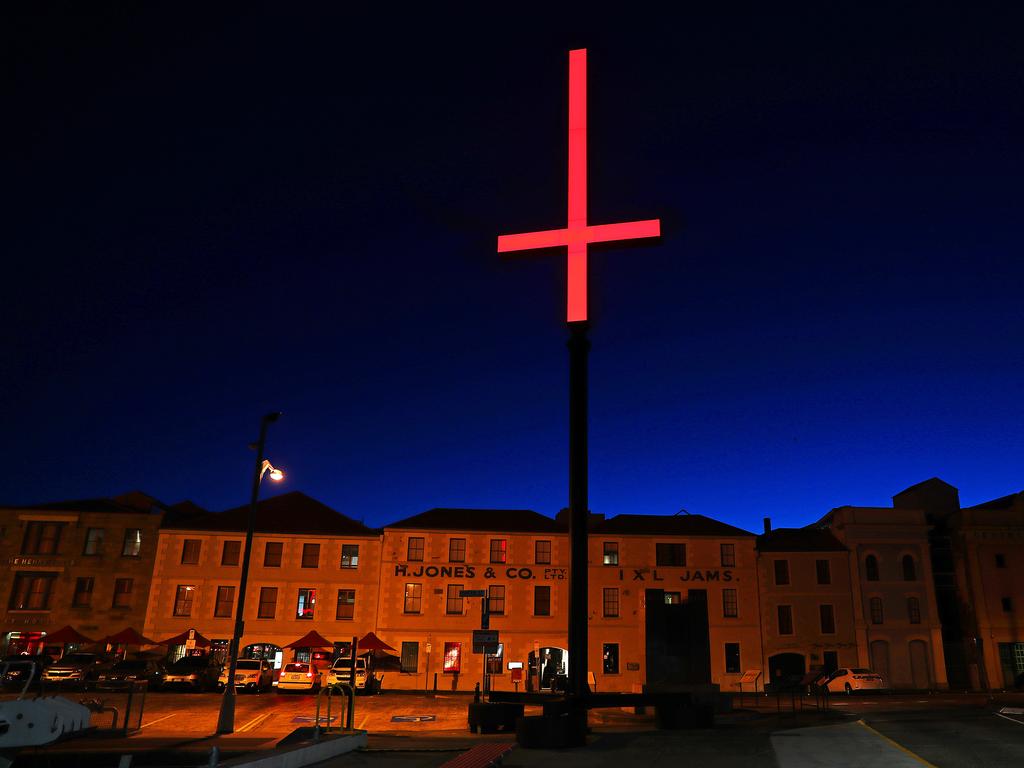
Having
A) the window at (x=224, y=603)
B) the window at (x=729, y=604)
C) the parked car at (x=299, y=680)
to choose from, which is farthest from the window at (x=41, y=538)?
the window at (x=729, y=604)

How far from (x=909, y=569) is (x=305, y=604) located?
132ft

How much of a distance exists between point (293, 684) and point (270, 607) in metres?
11.1

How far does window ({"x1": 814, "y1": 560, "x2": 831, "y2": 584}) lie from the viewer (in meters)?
52.4

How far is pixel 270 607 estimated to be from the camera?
48438 millimetres

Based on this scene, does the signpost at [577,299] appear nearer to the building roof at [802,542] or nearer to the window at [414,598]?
the window at [414,598]

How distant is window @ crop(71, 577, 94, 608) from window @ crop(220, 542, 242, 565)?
313 inches

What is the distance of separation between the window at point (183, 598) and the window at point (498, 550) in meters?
18.5

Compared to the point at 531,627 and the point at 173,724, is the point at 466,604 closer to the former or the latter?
the point at 531,627

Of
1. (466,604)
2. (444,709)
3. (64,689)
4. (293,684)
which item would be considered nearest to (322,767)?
(444,709)

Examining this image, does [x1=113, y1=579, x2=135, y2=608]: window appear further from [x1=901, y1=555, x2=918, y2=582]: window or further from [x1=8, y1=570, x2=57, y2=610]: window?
[x1=901, y1=555, x2=918, y2=582]: window

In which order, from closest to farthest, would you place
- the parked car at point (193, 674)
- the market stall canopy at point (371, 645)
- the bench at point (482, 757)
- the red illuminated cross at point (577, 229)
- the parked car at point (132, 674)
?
the bench at point (482, 757)
the red illuminated cross at point (577, 229)
the parked car at point (132, 674)
the parked car at point (193, 674)
the market stall canopy at point (371, 645)

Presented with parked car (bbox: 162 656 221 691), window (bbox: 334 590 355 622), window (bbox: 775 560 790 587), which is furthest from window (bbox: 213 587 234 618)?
window (bbox: 775 560 790 587)

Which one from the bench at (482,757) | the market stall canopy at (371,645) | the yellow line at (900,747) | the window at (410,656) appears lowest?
the bench at (482,757)

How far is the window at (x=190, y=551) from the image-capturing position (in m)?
49.0
